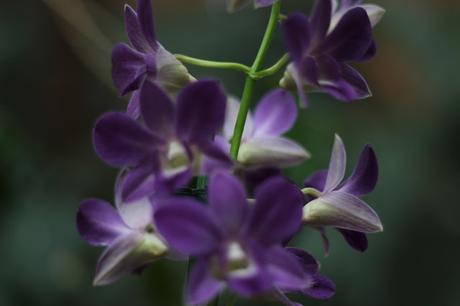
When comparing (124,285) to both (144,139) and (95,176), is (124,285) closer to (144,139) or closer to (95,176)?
(95,176)

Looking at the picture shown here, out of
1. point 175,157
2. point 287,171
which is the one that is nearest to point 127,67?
point 175,157

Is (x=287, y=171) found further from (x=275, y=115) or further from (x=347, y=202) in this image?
(x=347, y=202)

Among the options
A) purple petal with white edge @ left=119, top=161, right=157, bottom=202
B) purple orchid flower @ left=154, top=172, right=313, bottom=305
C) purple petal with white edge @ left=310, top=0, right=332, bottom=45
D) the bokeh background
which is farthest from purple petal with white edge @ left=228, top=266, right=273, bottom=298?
the bokeh background

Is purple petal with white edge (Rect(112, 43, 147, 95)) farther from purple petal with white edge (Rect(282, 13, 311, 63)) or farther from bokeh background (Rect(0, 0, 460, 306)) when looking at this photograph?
bokeh background (Rect(0, 0, 460, 306))

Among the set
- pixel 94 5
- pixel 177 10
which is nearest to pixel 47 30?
pixel 94 5

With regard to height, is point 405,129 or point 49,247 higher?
point 405,129

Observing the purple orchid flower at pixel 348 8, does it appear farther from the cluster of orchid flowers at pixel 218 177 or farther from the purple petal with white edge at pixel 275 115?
the purple petal with white edge at pixel 275 115

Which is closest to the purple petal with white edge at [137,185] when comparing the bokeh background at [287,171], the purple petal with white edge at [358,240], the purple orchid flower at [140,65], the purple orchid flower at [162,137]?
the purple orchid flower at [162,137]
